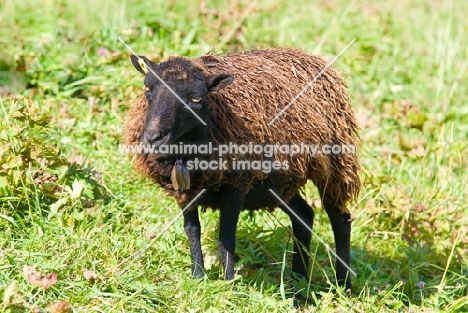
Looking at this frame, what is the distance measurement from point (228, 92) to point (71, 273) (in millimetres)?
1584

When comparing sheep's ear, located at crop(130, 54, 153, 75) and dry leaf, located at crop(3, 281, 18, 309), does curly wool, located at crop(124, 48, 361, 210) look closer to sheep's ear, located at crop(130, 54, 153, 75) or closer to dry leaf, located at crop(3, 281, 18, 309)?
sheep's ear, located at crop(130, 54, 153, 75)

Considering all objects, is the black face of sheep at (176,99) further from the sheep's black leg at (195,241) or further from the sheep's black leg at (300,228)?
the sheep's black leg at (300,228)

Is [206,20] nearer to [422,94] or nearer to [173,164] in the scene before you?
[422,94]

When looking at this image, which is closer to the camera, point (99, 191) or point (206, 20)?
point (99, 191)

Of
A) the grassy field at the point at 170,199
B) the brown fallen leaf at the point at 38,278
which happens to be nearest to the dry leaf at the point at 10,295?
the grassy field at the point at 170,199

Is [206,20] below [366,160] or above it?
above

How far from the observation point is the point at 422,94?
901 cm

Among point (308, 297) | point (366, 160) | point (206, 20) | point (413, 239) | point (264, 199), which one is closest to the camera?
point (264, 199)

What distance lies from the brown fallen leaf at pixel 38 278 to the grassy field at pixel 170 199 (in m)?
0.01

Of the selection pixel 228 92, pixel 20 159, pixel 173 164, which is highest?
pixel 228 92

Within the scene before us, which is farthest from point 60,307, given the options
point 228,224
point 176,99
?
point 176,99

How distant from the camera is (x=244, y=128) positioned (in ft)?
14.9

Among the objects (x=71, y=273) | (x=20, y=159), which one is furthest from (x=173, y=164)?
(x=20, y=159)

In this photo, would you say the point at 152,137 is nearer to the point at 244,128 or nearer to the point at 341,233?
the point at 244,128
